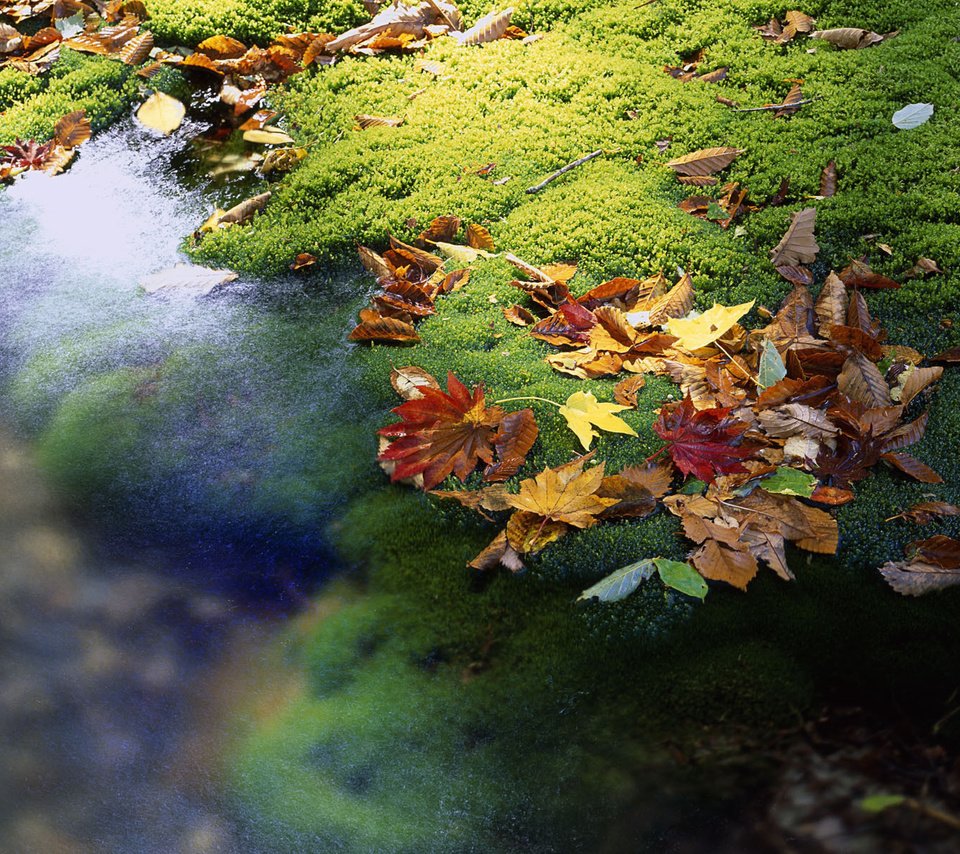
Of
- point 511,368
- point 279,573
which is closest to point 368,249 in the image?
point 511,368

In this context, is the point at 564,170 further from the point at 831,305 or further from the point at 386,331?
the point at 831,305

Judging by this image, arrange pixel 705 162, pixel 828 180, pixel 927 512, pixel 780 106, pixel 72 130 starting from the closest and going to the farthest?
pixel 927 512 → pixel 828 180 → pixel 705 162 → pixel 780 106 → pixel 72 130

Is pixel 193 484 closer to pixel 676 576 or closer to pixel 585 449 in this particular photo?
pixel 585 449

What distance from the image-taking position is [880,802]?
6.09 ft

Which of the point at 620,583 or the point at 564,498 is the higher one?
the point at 564,498

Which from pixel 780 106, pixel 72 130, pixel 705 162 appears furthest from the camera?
pixel 72 130

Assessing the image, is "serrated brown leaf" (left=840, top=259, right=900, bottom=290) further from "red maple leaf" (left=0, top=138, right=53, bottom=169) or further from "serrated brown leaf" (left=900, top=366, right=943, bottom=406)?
"red maple leaf" (left=0, top=138, right=53, bottom=169)

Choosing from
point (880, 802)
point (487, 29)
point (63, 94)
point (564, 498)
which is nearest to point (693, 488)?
point (564, 498)

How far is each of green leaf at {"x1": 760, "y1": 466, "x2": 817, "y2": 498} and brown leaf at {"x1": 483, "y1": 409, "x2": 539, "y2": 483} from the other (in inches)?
26.3

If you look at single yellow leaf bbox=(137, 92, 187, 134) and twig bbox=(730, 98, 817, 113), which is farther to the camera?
single yellow leaf bbox=(137, 92, 187, 134)

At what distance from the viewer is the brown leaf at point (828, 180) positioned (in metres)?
3.27

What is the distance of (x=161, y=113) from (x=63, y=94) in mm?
549

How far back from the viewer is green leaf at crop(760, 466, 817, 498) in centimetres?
228

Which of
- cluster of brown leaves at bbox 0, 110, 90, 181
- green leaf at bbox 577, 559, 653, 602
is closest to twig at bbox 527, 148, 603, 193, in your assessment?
green leaf at bbox 577, 559, 653, 602
